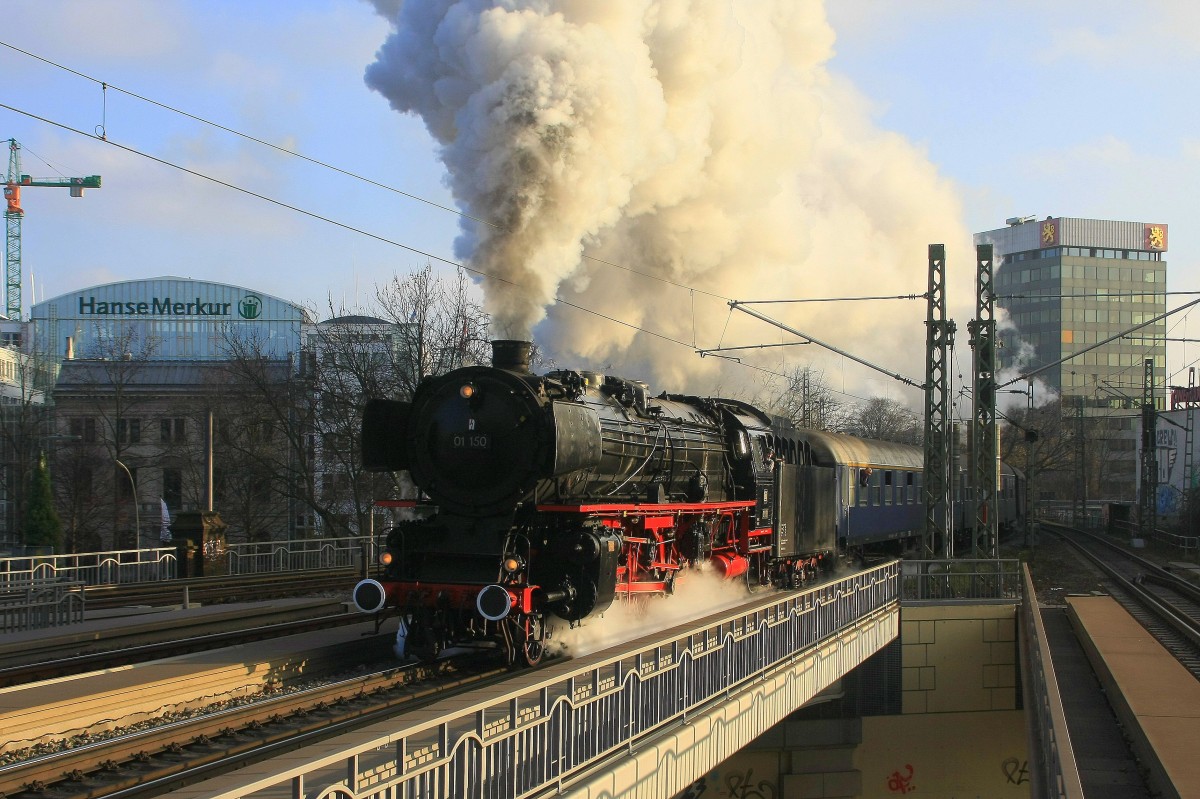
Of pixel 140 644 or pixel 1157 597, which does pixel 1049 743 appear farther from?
pixel 1157 597

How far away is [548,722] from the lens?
7.61m

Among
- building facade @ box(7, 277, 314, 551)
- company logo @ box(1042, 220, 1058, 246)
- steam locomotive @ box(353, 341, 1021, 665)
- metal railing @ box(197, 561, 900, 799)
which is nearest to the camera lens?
metal railing @ box(197, 561, 900, 799)

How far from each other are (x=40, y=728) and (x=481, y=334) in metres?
24.2

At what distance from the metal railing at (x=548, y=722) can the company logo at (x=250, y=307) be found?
64.9 m

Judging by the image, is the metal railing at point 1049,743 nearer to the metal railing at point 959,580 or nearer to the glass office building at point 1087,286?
the metal railing at point 959,580

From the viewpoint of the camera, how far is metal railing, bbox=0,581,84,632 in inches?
650

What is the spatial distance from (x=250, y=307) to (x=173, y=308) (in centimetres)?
534

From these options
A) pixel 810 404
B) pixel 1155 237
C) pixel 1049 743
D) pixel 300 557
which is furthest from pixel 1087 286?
pixel 1049 743

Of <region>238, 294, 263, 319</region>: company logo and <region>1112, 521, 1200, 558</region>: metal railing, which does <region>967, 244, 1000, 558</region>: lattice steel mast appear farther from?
<region>238, 294, 263, 319</region>: company logo

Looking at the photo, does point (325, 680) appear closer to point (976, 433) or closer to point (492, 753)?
point (492, 753)

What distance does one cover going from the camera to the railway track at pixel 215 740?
25.0 ft

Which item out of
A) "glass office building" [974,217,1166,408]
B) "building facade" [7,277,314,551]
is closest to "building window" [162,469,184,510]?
"building facade" [7,277,314,551]

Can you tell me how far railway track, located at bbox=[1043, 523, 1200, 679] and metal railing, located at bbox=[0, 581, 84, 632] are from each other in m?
16.6

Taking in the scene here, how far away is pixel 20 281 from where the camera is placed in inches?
4336
